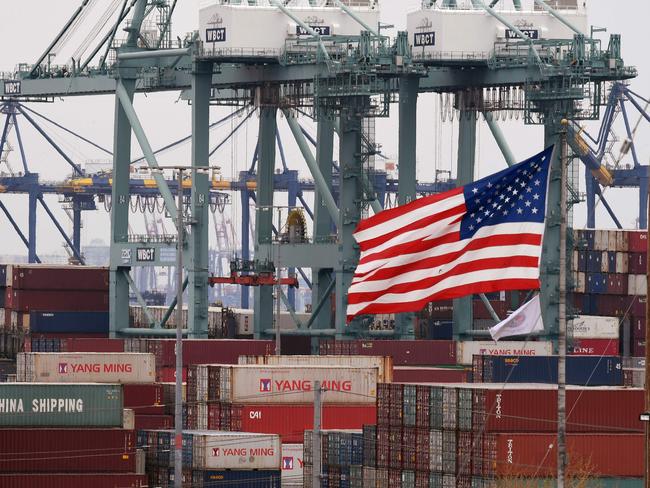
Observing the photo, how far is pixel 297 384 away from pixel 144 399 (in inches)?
285

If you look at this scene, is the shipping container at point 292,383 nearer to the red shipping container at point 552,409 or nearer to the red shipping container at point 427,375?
the red shipping container at point 427,375

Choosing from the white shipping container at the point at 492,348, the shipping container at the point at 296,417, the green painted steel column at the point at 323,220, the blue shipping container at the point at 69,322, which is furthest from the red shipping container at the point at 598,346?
the shipping container at the point at 296,417

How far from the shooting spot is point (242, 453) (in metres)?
55.5

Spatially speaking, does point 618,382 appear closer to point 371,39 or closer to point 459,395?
point 459,395

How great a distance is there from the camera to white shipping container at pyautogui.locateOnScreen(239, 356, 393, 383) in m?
65.6

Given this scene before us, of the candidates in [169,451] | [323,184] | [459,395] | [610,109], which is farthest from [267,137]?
[610,109]

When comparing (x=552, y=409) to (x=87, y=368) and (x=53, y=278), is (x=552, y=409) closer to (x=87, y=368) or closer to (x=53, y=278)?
(x=87, y=368)

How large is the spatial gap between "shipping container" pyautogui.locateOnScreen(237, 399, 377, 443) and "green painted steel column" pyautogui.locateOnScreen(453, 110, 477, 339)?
39.0 m

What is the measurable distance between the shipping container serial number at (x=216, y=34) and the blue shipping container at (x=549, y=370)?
30.7 meters

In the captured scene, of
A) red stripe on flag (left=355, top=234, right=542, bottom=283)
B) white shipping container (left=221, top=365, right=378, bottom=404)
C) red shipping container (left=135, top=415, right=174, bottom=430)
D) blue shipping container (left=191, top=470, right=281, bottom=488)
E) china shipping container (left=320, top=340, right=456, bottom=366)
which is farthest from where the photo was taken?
china shipping container (left=320, top=340, right=456, bottom=366)

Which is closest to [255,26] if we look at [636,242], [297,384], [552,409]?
[636,242]

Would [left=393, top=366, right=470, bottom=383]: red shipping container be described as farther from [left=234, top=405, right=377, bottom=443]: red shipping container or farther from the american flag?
the american flag

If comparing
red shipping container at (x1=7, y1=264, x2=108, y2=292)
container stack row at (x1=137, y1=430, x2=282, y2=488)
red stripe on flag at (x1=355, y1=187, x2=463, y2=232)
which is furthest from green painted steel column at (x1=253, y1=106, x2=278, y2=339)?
red stripe on flag at (x1=355, y1=187, x2=463, y2=232)

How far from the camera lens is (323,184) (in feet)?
333
